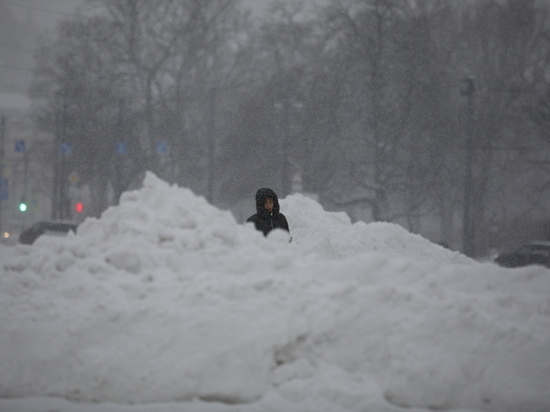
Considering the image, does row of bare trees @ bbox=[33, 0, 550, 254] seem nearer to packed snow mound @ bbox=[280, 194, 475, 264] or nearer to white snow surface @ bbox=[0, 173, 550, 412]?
packed snow mound @ bbox=[280, 194, 475, 264]

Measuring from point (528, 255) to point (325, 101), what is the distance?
1454 centimetres

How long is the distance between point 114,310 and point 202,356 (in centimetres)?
80

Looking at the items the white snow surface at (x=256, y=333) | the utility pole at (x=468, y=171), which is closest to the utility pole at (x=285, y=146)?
the utility pole at (x=468, y=171)

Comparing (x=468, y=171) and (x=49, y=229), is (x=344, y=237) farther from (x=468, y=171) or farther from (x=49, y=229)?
(x=49, y=229)

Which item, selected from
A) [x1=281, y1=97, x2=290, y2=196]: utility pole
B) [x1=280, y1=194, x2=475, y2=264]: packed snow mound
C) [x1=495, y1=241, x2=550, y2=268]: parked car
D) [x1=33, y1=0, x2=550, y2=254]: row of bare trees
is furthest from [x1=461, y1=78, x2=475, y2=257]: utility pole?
[x1=280, y1=194, x2=475, y2=264]: packed snow mound

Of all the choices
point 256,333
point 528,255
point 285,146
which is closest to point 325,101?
point 285,146

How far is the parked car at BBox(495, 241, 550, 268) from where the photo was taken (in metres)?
29.5

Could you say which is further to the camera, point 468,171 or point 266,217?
point 468,171

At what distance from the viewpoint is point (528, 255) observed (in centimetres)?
2977

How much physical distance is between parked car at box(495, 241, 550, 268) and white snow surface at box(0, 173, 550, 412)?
2232 centimetres

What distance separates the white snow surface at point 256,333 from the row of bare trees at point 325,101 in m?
27.5

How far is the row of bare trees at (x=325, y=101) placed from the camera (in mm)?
39875

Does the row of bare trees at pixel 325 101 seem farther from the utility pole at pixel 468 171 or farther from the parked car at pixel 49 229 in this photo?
the parked car at pixel 49 229

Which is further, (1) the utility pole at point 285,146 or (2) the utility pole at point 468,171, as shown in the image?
(1) the utility pole at point 285,146
